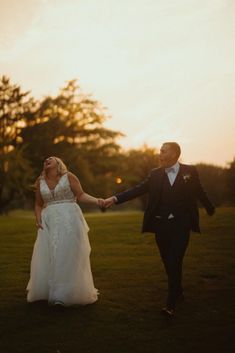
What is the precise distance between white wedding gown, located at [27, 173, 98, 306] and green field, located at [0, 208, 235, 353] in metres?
0.21

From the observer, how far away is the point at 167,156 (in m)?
7.19

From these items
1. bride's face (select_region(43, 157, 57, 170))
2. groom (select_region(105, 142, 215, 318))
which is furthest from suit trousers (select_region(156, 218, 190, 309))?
bride's face (select_region(43, 157, 57, 170))

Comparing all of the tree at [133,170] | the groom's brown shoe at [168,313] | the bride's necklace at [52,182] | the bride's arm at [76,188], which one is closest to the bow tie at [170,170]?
the bride's arm at [76,188]

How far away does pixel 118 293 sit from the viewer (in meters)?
8.38

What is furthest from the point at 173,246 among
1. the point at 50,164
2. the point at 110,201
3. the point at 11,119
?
the point at 11,119

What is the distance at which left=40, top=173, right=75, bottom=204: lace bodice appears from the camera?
25.3ft

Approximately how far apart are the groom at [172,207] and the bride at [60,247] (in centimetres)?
121

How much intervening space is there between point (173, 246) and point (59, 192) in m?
2.06

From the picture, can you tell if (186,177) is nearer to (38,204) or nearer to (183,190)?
(183,190)

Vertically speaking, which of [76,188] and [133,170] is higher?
[133,170]

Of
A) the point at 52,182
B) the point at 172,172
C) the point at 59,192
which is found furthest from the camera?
the point at 52,182

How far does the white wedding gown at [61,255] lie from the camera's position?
24.4ft

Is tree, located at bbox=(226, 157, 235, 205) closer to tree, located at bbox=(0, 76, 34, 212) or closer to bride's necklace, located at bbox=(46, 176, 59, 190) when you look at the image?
tree, located at bbox=(0, 76, 34, 212)

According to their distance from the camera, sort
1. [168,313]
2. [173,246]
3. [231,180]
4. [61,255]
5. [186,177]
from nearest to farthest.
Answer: [168,313], [173,246], [186,177], [61,255], [231,180]
